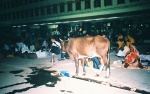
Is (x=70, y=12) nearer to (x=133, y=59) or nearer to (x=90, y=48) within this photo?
(x=133, y=59)

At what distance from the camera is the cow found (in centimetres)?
1029

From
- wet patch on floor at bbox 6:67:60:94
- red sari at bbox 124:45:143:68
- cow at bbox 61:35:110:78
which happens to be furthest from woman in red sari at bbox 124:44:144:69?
wet patch on floor at bbox 6:67:60:94

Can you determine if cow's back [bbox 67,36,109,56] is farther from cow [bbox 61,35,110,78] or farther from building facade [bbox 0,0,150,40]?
building facade [bbox 0,0,150,40]

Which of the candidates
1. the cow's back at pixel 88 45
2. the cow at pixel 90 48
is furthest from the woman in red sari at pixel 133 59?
the cow's back at pixel 88 45

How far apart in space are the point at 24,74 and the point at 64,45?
111 inches

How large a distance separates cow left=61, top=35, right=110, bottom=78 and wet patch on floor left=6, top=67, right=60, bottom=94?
145 centimetres

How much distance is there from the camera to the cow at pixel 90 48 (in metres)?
10.3

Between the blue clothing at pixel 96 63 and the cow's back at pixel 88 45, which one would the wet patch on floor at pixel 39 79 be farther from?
the blue clothing at pixel 96 63

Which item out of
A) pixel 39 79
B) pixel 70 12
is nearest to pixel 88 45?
pixel 39 79

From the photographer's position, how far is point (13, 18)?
2195 inches

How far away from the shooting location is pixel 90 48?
10.7 meters

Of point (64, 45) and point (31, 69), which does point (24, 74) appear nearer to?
point (31, 69)

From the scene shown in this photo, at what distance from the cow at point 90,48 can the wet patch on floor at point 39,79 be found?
1.45 metres

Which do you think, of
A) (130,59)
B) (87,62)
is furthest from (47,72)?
(130,59)
